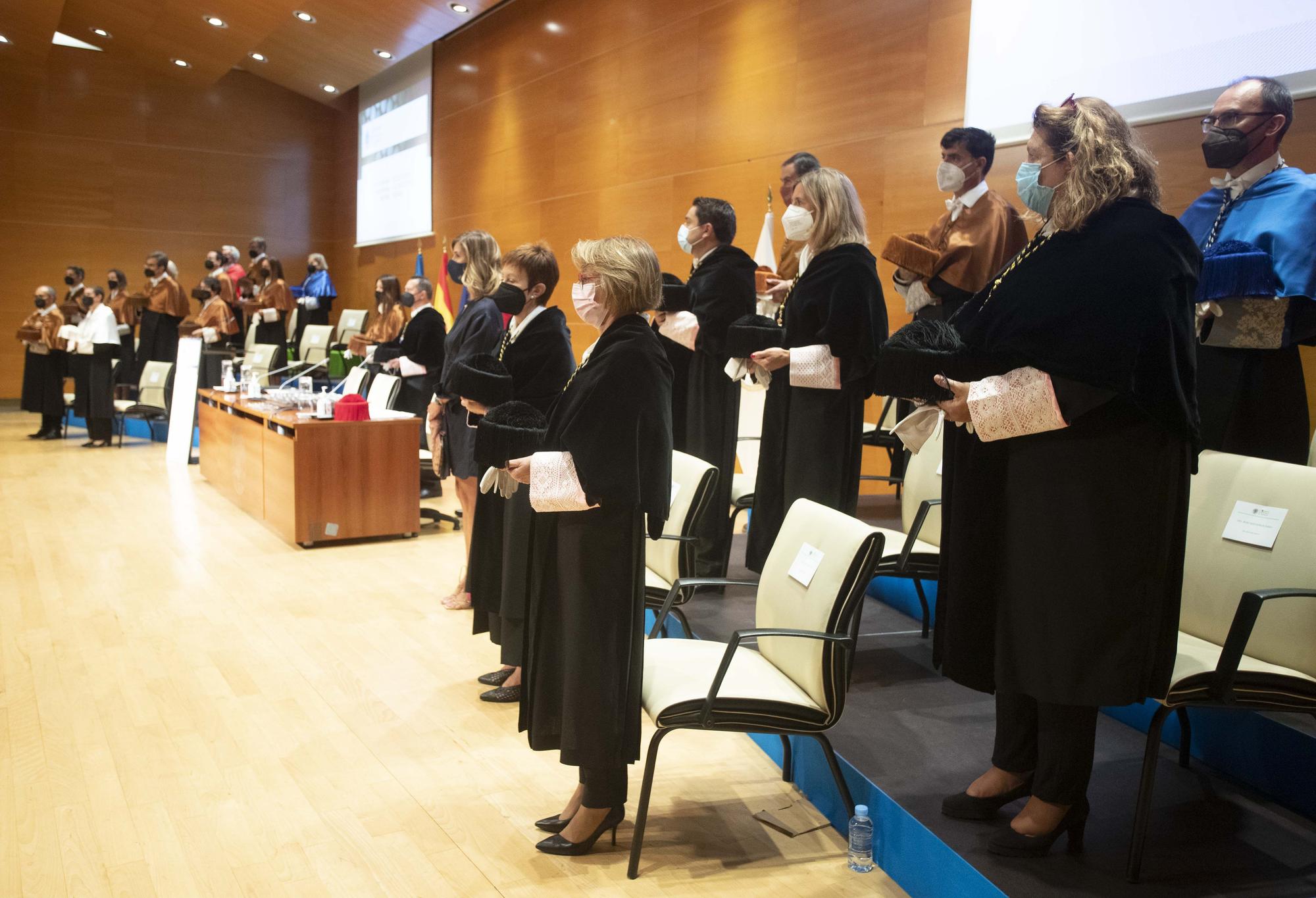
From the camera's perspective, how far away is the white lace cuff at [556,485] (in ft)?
7.54

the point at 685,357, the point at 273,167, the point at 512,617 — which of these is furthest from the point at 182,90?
the point at 512,617

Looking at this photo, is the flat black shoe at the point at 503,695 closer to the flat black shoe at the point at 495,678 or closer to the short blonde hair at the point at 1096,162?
the flat black shoe at the point at 495,678

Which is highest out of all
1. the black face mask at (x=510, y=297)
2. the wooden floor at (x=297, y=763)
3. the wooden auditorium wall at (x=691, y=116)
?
the wooden auditorium wall at (x=691, y=116)

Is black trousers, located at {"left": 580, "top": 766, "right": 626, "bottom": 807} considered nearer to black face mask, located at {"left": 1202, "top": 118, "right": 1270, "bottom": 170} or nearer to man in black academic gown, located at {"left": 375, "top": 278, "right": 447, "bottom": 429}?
black face mask, located at {"left": 1202, "top": 118, "right": 1270, "bottom": 170}

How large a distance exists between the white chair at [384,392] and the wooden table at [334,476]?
54 centimetres

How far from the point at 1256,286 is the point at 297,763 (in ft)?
9.98

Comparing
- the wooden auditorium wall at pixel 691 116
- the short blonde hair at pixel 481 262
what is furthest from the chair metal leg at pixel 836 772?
the wooden auditorium wall at pixel 691 116

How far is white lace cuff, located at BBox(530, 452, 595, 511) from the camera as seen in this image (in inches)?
90.4

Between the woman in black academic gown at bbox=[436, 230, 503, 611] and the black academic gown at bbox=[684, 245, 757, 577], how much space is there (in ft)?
2.73

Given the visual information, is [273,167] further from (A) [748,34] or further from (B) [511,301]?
(B) [511,301]

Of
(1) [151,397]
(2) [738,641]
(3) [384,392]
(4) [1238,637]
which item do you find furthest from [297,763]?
(1) [151,397]

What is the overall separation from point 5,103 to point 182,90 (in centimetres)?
215

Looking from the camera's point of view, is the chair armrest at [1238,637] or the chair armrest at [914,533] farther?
the chair armrest at [914,533]

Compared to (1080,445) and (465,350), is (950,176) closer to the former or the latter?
(465,350)
